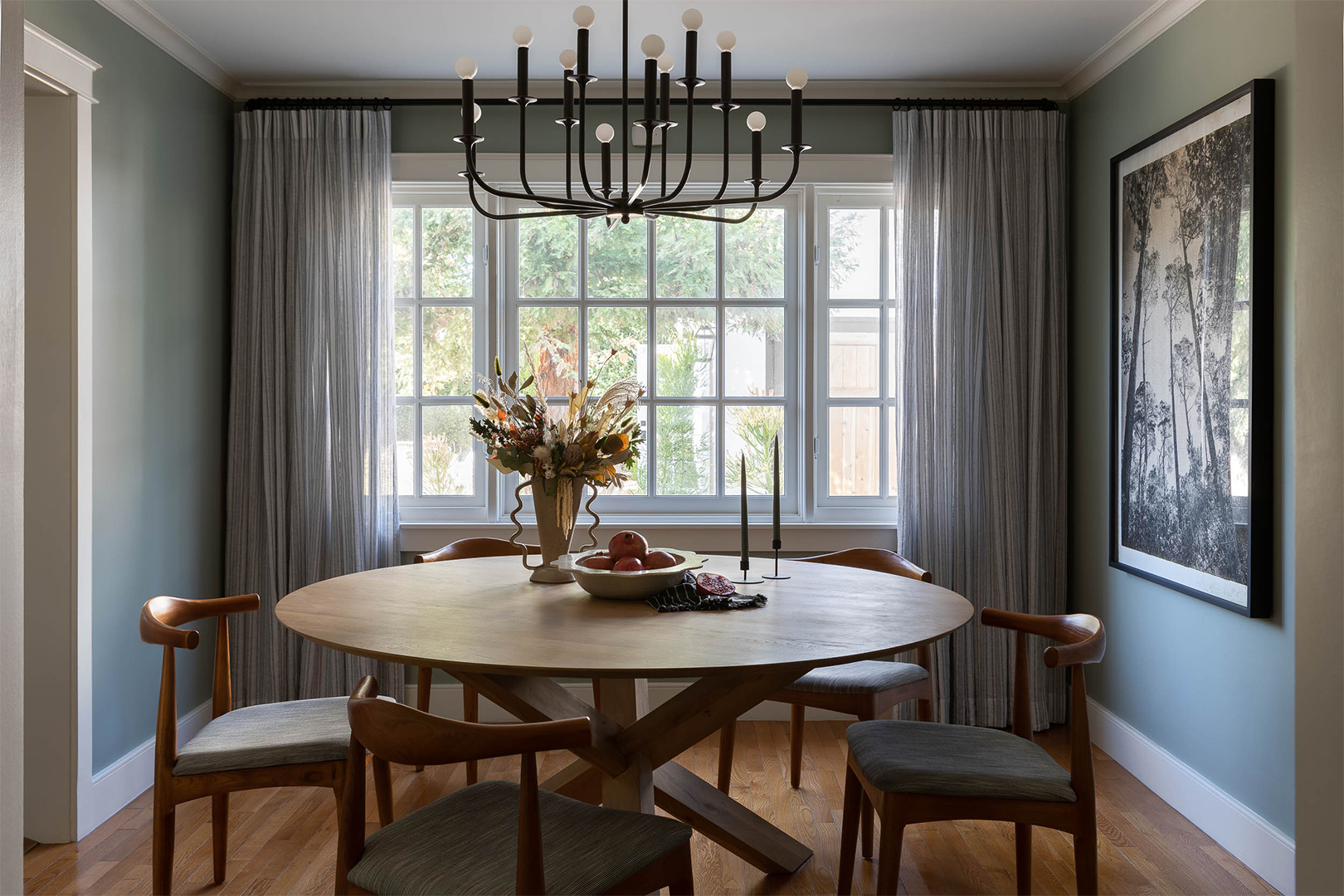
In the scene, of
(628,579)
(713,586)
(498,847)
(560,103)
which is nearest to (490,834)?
(498,847)

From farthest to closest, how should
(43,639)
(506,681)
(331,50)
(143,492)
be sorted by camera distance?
(331,50)
(143,492)
(43,639)
(506,681)

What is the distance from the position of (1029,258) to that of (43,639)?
147 inches

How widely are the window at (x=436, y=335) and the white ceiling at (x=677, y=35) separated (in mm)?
619

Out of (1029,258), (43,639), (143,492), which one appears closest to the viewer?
(43,639)

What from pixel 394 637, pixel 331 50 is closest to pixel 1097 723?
pixel 394 637

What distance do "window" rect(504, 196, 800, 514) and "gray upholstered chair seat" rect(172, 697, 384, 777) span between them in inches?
72.8

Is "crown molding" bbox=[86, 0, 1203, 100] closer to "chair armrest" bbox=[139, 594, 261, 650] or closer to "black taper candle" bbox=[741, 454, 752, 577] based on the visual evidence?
"black taper candle" bbox=[741, 454, 752, 577]

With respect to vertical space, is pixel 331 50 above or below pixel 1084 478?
above

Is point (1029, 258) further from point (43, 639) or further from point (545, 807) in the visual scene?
point (43, 639)

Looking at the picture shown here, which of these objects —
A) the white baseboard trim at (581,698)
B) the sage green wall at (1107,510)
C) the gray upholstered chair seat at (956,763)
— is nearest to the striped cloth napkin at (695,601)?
the gray upholstered chair seat at (956,763)

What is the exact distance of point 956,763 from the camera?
194 cm

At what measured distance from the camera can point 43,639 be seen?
8.86ft

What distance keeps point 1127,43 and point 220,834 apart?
3.88m

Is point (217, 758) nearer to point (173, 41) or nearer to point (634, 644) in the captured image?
point (634, 644)
